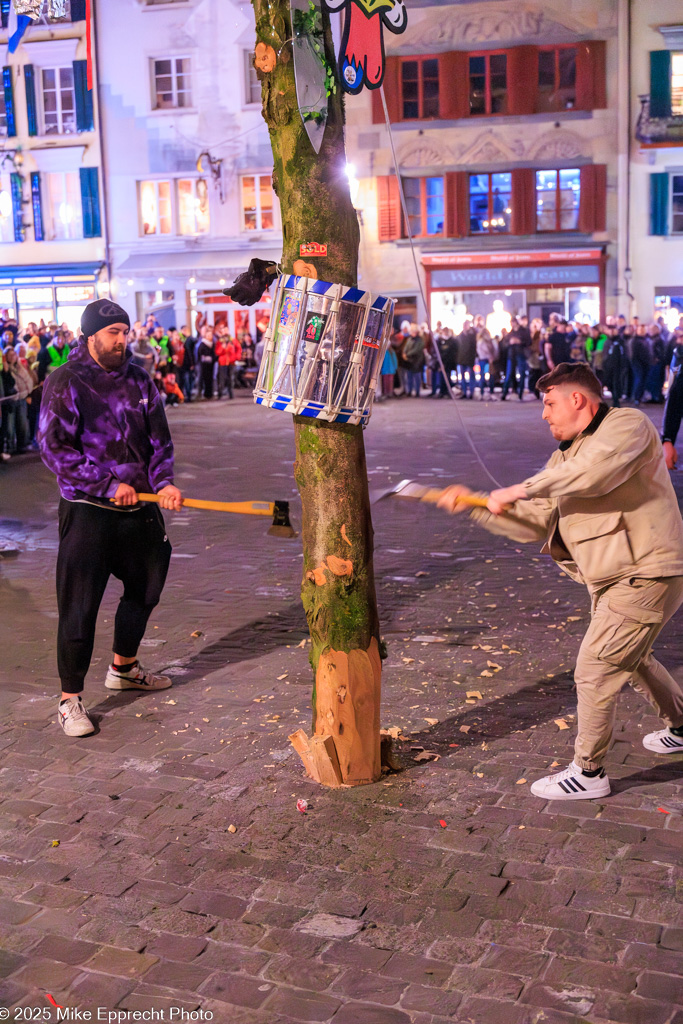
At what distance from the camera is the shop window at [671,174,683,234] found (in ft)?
98.6

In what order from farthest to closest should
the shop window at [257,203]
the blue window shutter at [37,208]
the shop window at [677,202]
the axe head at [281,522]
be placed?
the blue window shutter at [37,208], the shop window at [257,203], the shop window at [677,202], the axe head at [281,522]

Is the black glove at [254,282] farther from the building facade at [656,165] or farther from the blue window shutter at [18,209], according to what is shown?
the blue window shutter at [18,209]

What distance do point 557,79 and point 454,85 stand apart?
2850 millimetres

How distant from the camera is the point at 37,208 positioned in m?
34.3

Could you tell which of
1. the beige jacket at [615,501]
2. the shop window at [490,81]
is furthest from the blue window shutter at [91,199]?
the beige jacket at [615,501]

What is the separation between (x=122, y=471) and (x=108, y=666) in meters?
1.53

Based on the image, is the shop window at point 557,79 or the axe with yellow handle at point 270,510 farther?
the shop window at point 557,79

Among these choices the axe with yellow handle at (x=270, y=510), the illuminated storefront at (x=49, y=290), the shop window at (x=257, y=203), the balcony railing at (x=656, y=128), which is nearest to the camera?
the axe with yellow handle at (x=270, y=510)

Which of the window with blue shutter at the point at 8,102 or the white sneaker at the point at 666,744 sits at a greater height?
the window with blue shutter at the point at 8,102

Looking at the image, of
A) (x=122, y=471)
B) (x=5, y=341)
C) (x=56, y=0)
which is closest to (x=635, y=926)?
(x=122, y=471)

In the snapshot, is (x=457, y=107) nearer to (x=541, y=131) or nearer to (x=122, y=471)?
(x=541, y=131)

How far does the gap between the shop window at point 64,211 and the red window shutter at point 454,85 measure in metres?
11.6

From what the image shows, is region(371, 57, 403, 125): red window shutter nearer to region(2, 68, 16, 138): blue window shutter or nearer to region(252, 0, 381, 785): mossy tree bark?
region(2, 68, 16, 138): blue window shutter

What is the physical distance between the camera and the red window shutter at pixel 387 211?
103 ft
